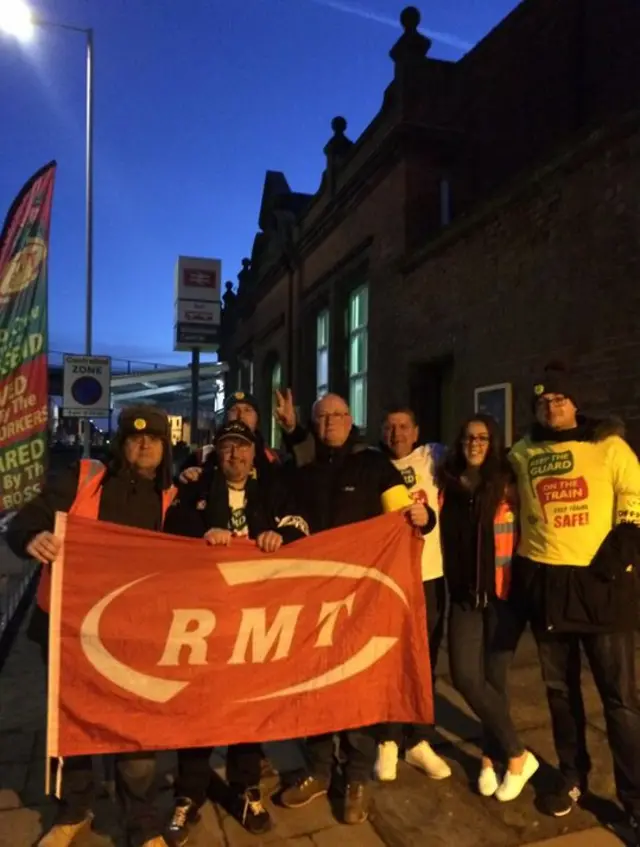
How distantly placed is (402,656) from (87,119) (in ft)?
46.7

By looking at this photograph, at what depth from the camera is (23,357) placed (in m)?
5.10

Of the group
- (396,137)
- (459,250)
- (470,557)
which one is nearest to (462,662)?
(470,557)

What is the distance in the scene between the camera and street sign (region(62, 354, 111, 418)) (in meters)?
9.64

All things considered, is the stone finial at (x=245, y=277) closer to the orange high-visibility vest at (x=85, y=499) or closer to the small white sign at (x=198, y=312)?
the small white sign at (x=198, y=312)

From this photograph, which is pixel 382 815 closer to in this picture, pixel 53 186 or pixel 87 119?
pixel 53 186

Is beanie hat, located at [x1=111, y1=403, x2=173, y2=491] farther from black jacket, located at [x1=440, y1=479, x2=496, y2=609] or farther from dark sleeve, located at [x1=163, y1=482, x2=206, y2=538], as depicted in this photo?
black jacket, located at [x1=440, y1=479, x2=496, y2=609]

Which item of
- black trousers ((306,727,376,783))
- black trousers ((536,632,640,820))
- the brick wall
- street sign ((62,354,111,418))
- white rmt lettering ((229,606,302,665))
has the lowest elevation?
black trousers ((306,727,376,783))

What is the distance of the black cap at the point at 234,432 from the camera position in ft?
10.6

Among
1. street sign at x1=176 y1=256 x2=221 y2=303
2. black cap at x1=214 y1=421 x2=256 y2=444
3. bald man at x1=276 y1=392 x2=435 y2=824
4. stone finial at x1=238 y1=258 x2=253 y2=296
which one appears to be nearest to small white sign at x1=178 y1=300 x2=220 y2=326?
street sign at x1=176 y1=256 x2=221 y2=303

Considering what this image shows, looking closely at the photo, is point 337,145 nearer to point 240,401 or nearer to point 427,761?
point 240,401

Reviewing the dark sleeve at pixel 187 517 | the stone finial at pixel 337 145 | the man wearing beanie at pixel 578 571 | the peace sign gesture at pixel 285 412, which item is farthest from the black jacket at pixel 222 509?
the stone finial at pixel 337 145

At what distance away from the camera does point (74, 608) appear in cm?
299

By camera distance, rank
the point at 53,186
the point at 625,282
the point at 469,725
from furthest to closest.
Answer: the point at 625,282, the point at 53,186, the point at 469,725

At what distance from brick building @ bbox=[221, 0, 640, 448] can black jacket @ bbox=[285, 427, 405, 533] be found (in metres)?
3.54
